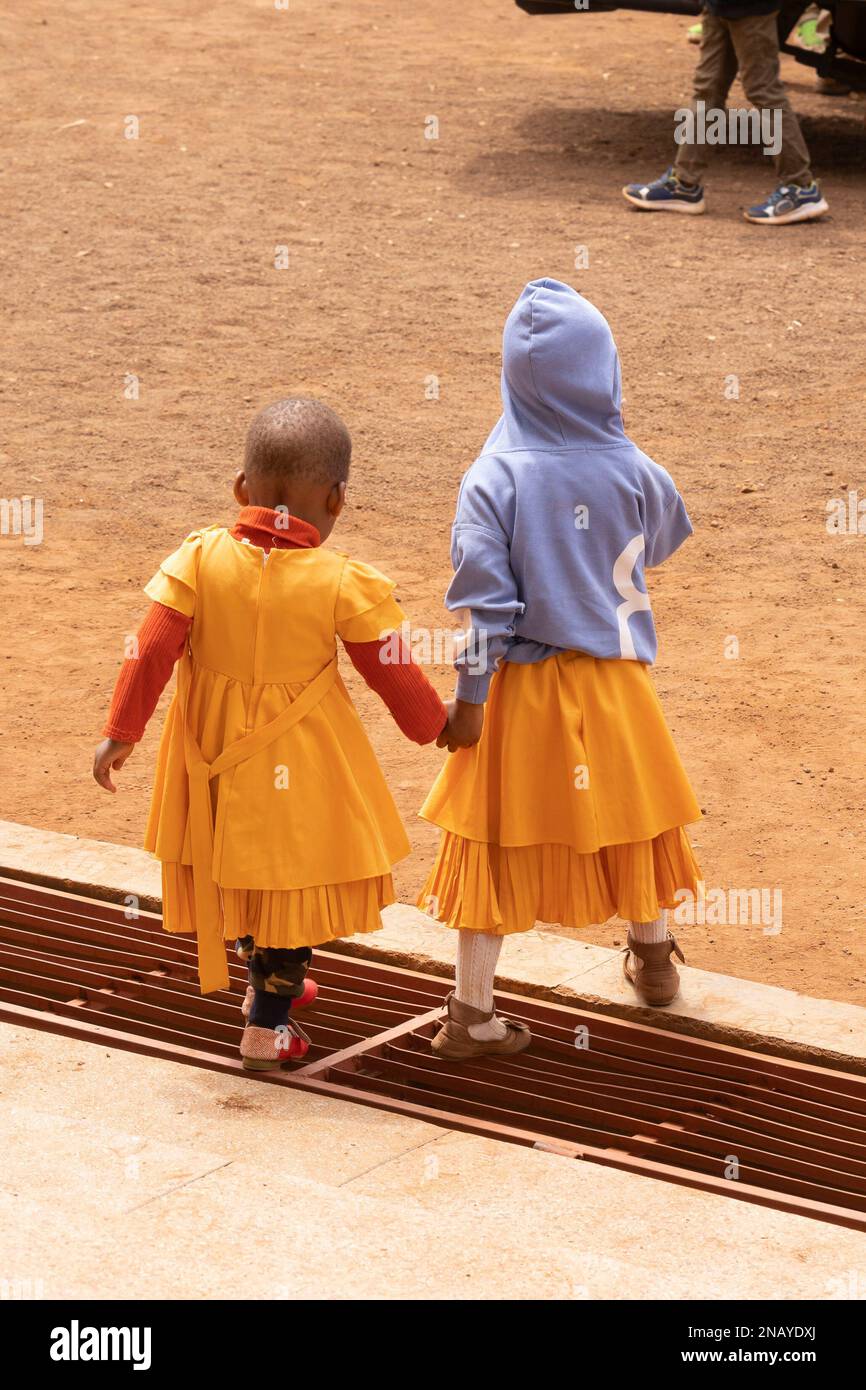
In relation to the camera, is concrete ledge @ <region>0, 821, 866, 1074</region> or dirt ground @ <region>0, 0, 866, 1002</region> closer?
concrete ledge @ <region>0, 821, 866, 1074</region>

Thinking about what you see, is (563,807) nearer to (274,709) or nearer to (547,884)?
(547,884)

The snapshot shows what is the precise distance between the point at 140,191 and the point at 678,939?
25.9 feet

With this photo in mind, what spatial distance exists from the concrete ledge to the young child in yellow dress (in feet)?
1.60

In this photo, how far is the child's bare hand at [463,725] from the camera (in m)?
3.48

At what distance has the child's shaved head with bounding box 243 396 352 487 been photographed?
337 centimetres

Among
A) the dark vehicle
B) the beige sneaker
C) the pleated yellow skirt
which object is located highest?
the dark vehicle

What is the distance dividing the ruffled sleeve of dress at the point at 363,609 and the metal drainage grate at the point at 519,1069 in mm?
854

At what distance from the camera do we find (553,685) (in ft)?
11.6

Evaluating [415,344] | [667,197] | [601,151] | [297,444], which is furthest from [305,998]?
[601,151]

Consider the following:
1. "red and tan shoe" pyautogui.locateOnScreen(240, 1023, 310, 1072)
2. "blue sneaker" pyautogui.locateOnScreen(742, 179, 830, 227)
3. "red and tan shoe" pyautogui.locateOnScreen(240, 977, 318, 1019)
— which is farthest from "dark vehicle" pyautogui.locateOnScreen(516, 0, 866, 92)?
"red and tan shoe" pyautogui.locateOnScreen(240, 1023, 310, 1072)

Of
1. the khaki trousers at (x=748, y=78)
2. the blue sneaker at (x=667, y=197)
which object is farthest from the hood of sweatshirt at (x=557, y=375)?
the blue sneaker at (x=667, y=197)

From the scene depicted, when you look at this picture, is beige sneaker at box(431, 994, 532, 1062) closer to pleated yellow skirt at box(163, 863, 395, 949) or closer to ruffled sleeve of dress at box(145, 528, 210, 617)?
pleated yellow skirt at box(163, 863, 395, 949)

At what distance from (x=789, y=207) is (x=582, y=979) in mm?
7478

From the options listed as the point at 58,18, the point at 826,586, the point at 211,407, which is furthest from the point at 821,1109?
the point at 58,18
